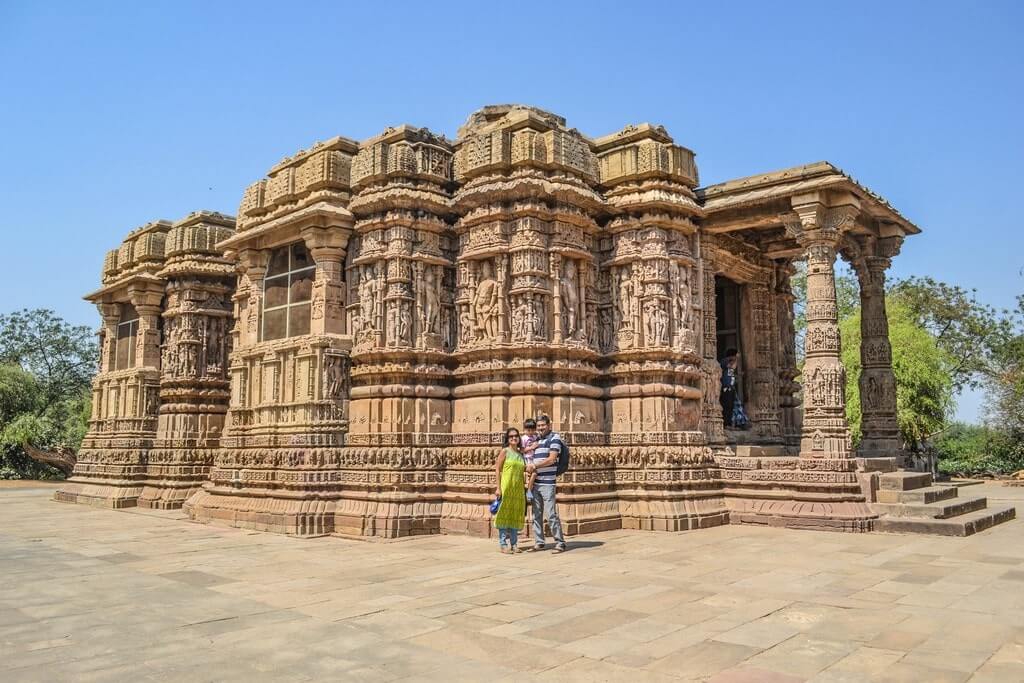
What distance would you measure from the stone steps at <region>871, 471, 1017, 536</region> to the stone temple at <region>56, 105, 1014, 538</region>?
48mm

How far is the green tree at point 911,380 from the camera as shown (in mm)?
29891

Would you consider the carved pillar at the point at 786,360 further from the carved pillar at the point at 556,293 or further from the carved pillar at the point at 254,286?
the carved pillar at the point at 254,286

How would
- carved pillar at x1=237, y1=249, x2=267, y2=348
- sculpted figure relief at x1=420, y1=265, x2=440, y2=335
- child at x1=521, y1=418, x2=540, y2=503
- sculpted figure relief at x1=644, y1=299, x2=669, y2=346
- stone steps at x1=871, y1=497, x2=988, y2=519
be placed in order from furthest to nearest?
carved pillar at x1=237, y1=249, x2=267, y2=348 < sculpted figure relief at x1=420, y1=265, x2=440, y2=335 < sculpted figure relief at x1=644, y1=299, x2=669, y2=346 < stone steps at x1=871, y1=497, x2=988, y2=519 < child at x1=521, y1=418, x2=540, y2=503

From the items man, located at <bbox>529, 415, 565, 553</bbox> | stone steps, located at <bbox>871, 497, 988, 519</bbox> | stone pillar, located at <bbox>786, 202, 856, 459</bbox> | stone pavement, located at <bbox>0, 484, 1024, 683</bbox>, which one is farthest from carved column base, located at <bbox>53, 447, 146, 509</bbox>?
stone steps, located at <bbox>871, 497, 988, 519</bbox>

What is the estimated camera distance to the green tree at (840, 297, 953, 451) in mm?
29891

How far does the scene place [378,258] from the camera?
13211 mm

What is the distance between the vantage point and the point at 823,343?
41.7 feet

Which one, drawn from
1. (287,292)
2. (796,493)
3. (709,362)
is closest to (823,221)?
(709,362)

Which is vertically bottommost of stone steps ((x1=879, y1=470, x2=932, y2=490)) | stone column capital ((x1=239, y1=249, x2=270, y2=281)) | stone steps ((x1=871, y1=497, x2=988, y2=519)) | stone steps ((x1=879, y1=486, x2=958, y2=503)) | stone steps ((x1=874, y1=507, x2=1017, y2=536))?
stone steps ((x1=874, y1=507, x2=1017, y2=536))

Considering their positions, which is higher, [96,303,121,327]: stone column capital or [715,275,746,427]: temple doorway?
[96,303,121,327]: stone column capital

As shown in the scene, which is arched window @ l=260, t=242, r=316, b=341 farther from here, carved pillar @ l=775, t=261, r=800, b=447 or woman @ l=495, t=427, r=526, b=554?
carved pillar @ l=775, t=261, r=800, b=447

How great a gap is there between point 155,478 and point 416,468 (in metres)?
8.59

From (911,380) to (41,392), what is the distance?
36902 mm

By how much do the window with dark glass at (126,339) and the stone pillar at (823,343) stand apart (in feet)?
53.3
